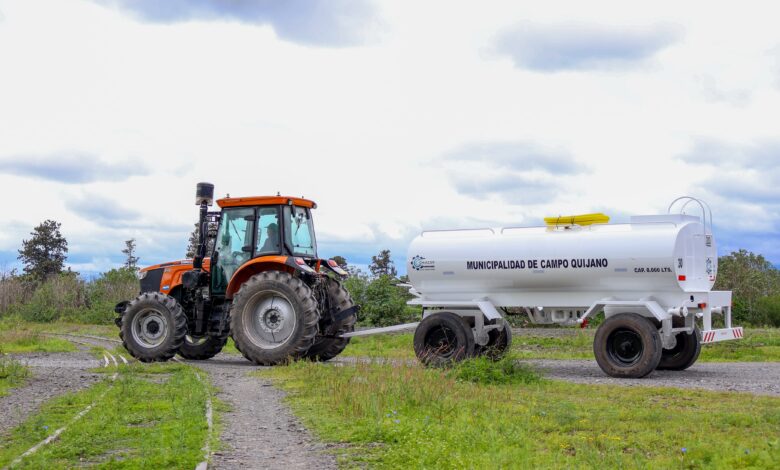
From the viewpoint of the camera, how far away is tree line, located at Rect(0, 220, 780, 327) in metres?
31.4

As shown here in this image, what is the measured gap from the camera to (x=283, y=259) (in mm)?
17406

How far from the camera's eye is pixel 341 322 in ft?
60.8

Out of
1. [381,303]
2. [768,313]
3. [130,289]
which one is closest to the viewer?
[381,303]

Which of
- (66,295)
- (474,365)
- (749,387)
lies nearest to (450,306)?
(474,365)

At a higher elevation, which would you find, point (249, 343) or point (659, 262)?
point (659, 262)

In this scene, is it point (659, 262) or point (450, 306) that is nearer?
point (659, 262)

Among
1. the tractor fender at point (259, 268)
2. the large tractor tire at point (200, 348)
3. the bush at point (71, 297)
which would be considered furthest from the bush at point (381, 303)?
the bush at point (71, 297)

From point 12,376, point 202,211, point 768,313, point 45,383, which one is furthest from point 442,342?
point 768,313

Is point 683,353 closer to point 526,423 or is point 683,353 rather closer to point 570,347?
point 570,347

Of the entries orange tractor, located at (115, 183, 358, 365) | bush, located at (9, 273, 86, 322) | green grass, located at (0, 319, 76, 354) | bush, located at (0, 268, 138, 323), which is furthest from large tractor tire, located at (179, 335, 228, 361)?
bush, located at (9, 273, 86, 322)

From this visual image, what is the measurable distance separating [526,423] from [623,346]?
6952 millimetres

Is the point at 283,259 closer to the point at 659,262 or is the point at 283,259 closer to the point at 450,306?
the point at 450,306

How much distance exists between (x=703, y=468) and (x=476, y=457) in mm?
2062

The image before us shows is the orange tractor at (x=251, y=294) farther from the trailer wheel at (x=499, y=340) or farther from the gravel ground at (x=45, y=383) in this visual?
the trailer wheel at (x=499, y=340)
